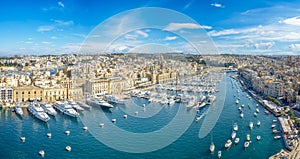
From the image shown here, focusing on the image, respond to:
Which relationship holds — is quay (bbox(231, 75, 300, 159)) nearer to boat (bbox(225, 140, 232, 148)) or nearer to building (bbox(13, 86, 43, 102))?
boat (bbox(225, 140, 232, 148))

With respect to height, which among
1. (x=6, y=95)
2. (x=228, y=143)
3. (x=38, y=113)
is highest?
(x=6, y=95)

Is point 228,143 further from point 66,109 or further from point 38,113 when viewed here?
point 38,113

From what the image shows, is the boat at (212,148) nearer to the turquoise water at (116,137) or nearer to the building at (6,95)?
the turquoise water at (116,137)

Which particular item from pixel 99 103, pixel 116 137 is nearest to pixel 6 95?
pixel 99 103

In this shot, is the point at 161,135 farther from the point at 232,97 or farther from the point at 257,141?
the point at 232,97

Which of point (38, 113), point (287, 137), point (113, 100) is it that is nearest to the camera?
point (287, 137)

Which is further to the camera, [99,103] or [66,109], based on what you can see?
[99,103]

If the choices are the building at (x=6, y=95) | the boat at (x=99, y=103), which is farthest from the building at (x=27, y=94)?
the boat at (x=99, y=103)

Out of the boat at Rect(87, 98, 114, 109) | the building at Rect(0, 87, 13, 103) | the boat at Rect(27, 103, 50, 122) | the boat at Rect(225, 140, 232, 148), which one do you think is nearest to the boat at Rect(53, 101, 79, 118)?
the boat at Rect(27, 103, 50, 122)

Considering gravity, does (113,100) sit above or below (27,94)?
below

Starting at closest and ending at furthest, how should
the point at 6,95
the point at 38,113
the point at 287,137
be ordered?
the point at 287,137, the point at 38,113, the point at 6,95
